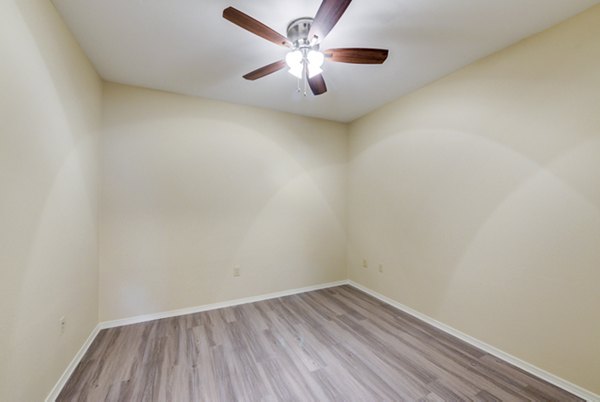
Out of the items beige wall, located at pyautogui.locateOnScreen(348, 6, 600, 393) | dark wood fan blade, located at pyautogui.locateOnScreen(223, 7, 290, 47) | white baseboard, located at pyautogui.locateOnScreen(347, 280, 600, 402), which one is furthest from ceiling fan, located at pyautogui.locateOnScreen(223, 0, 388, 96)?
white baseboard, located at pyautogui.locateOnScreen(347, 280, 600, 402)

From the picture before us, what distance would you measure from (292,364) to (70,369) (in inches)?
64.9

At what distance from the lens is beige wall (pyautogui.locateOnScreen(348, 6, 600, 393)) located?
160 centimetres

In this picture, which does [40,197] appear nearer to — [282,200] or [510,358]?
[282,200]

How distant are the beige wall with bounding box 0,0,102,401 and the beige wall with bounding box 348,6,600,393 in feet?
10.1

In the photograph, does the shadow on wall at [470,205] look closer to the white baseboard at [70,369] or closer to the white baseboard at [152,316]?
the white baseboard at [152,316]

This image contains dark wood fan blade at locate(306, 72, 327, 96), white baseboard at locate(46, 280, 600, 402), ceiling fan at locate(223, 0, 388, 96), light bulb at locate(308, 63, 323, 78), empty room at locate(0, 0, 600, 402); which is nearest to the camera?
ceiling fan at locate(223, 0, 388, 96)

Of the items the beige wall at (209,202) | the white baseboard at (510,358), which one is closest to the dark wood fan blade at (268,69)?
the beige wall at (209,202)

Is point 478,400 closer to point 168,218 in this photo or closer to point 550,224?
point 550,224

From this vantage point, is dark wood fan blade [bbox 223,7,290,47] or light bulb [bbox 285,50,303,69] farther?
light bulb [bbox 285,50,303,69]

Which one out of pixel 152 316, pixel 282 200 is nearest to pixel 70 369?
pixel 152 316

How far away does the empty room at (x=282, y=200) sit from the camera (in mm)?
1524

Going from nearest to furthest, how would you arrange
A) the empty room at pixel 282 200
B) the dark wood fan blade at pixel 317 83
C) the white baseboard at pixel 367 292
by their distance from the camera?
1. the empty room at pixel 282 200
2. the white baseboard at pixel 367 292
3. the dark wood fan blade at pixel 317 83

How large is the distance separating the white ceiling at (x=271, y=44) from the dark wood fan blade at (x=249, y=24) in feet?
0.76

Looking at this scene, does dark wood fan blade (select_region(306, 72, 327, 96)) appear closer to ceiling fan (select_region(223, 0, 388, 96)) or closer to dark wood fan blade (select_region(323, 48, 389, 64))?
ceiling fan (select_region(223, 0, 388, 96))
